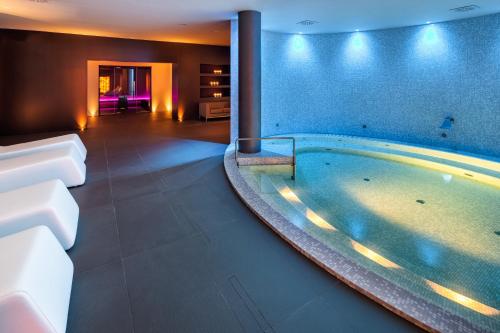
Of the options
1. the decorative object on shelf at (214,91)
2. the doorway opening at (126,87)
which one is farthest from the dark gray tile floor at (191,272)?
the doorway opening at (126,87)

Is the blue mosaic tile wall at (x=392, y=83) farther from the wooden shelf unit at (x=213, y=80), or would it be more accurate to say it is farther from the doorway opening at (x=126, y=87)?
the doorway opening at (x=126, y=87)

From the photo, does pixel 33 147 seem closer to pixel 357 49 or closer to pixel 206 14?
pixel 206 14

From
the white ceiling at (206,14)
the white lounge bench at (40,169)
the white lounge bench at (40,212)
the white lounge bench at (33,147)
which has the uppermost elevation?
the white ceiling at (206,14)

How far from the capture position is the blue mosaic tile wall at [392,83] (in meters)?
6.42

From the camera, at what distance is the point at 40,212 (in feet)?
7.84

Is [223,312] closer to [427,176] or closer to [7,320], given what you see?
[7,320]

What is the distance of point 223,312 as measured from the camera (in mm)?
1854

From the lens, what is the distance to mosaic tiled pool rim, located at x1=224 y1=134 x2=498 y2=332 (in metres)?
1.72

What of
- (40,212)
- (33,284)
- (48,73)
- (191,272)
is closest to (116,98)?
(48,73)

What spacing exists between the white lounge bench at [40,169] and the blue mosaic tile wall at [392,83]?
368 cm

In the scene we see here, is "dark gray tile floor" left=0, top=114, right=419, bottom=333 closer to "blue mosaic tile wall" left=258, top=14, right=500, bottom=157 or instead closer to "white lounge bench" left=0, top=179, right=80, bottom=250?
"white lounge bench" left=0, top=179, right=80, bottom=250

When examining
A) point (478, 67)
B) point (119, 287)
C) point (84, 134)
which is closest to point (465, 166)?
point (478, 67)

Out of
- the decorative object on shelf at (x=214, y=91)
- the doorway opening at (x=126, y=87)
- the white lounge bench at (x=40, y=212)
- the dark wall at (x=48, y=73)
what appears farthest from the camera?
the doorway opening at (x=126, y=87)

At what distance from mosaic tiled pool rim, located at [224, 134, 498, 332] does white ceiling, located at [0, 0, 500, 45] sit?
4042mm
